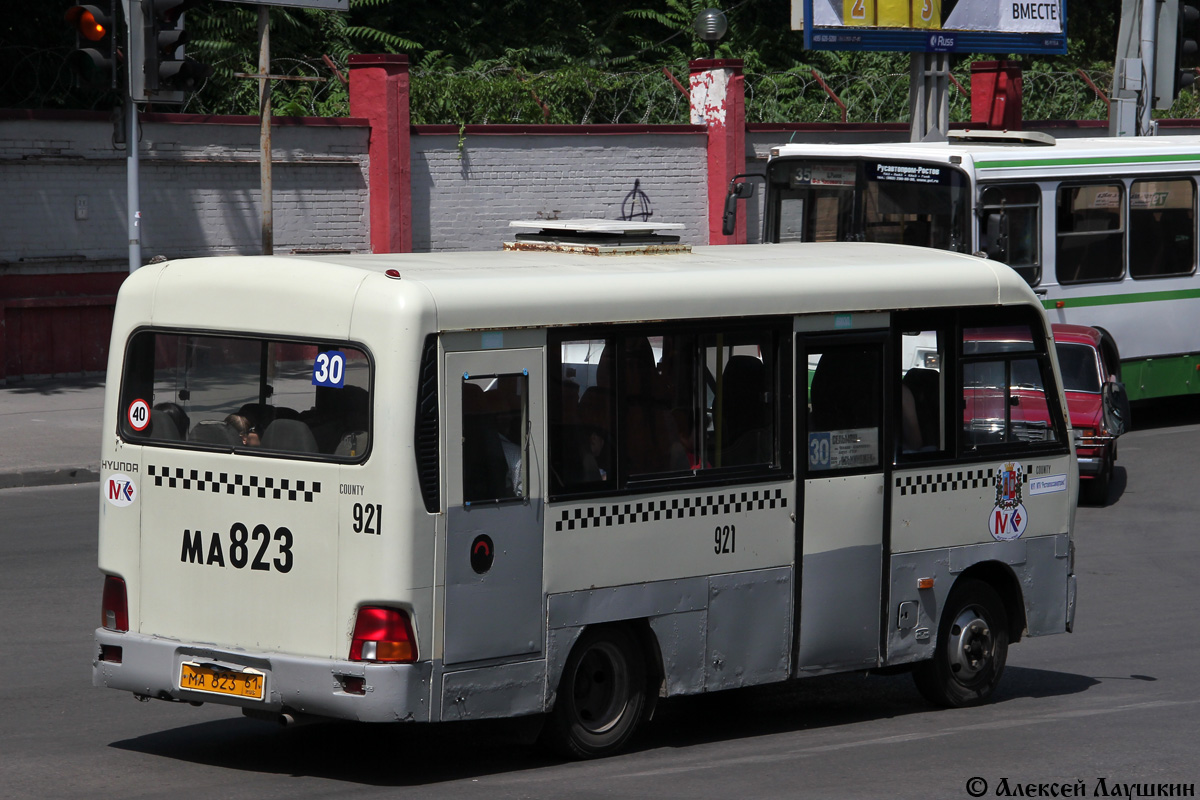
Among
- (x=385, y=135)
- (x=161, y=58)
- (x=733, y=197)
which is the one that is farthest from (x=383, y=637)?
(x=385, y=135)

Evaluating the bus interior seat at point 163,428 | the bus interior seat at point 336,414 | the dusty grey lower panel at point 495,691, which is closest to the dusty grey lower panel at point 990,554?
the dusty grey lower panel at point 495,691

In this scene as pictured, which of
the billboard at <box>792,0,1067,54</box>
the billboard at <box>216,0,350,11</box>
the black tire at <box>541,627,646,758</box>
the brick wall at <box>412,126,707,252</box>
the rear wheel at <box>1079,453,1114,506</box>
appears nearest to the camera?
the black tire at <box>541,627,646,758</box>

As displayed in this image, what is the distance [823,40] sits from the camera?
26.9m

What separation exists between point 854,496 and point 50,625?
4852mm

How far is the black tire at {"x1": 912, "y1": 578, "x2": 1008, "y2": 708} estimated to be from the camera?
902cm

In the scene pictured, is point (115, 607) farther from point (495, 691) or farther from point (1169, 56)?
point (1169, 56)

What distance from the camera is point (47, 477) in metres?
15.5

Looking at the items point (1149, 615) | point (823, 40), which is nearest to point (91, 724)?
point (1149, 615)

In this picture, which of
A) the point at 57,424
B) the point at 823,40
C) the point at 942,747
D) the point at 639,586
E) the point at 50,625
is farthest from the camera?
the point at 823,40

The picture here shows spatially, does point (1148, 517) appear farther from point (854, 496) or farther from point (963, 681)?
point (854, 496)

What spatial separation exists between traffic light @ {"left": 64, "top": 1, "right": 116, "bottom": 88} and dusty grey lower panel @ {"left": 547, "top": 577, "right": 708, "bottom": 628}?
31.2 feet

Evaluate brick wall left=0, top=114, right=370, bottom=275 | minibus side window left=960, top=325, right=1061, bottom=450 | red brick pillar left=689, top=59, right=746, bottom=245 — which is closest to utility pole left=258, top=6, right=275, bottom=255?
brick wall left=0, top=114, right=370, bottom=275

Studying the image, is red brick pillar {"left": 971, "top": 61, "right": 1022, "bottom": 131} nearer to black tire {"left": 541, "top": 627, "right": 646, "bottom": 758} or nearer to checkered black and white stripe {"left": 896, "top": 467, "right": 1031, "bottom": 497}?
checkered black and white stripe {"left": 896, "top": 467, "right": 1031, "bottom": 497}

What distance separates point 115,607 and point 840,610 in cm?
344
